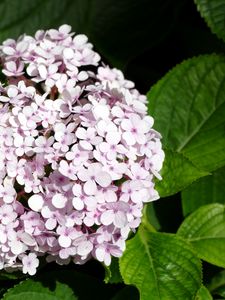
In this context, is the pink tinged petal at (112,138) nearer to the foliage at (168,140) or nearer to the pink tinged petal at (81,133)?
the pink tinged petal at (81,133)

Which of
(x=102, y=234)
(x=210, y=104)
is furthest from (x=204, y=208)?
(x=102, y=234)

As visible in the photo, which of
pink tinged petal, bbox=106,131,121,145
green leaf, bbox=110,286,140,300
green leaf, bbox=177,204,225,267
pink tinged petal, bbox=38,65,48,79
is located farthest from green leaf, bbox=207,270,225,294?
pink tinged petal, bbox=38,65,48,79

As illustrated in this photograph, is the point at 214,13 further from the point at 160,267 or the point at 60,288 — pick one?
the point at 60,288

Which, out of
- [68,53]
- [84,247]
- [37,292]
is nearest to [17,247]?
[84,247]

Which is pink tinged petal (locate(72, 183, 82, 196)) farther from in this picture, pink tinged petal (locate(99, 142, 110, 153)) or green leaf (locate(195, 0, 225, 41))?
green leaf (locate(195, 0, 225, 41))

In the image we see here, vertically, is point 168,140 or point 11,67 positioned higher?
point 11,67

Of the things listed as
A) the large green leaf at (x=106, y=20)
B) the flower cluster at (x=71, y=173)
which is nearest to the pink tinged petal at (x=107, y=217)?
the flower cluster at (x=71, y=173)
